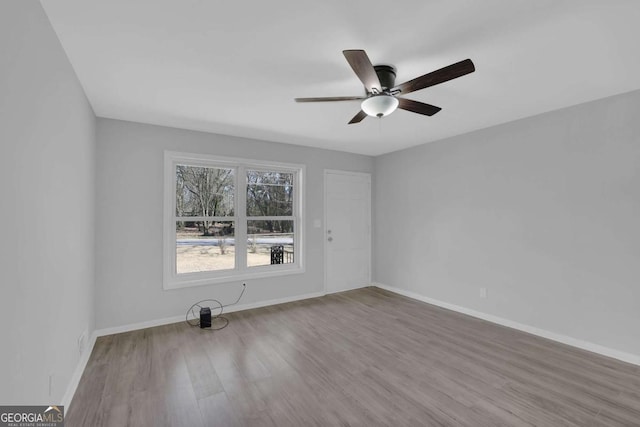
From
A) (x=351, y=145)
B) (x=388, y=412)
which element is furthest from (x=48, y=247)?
(x=351, y=145)

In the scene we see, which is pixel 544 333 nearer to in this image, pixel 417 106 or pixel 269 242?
pixel 417 106

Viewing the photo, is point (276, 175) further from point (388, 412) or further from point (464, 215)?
point (388, 412)

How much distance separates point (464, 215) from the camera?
4.05 m

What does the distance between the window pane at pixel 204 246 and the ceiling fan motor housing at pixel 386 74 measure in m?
2.93

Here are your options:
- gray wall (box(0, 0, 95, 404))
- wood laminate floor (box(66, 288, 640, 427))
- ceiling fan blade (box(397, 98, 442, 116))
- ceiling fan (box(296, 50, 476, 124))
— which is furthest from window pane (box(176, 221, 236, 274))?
ceiling fan blade (box(397, 98, 442, 116))

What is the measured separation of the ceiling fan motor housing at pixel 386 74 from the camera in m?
2.18

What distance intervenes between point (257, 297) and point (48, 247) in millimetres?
2860

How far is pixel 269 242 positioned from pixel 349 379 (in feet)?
8.40

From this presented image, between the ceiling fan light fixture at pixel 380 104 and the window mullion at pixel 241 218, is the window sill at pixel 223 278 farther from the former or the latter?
the ceiling fan light fixture at pixel 380 104

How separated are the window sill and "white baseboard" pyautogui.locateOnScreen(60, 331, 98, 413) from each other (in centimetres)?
93

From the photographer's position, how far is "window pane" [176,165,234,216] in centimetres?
384

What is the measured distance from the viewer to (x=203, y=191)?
399 cm

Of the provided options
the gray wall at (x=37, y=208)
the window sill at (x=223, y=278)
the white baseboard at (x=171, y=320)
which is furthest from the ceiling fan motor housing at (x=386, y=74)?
the white baseboard at (x=171, y=320)

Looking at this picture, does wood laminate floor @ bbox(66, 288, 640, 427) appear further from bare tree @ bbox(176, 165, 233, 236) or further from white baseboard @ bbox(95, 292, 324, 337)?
bare tree @ bbox(176, 165, 233, 236)
